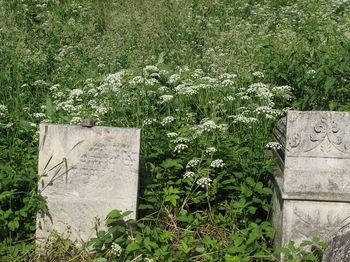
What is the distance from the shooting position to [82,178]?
16.2ft

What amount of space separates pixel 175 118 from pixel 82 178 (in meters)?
1.19

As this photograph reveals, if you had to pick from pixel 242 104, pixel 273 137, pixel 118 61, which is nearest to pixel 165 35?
pixel 118 61

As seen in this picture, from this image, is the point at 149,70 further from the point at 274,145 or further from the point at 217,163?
the point at 274,145

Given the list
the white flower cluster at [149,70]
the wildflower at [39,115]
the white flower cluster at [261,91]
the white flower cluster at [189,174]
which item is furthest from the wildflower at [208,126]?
the wildflower at [39,115]

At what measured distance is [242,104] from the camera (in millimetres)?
6027

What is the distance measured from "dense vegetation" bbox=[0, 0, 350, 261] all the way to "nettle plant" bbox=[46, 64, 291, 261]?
0.04 feet

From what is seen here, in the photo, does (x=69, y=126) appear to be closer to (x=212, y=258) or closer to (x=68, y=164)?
(x=68, y=164)

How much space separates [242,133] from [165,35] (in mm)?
3463

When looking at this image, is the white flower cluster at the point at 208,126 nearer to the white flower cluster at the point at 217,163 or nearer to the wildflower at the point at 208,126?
the wildflower at the point at 208,126

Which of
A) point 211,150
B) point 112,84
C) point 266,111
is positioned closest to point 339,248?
point 211,150

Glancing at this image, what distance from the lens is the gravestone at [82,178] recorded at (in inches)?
192

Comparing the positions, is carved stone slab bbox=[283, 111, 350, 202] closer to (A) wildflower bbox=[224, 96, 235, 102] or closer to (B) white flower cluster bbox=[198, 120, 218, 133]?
(B) white flower cluster bbox=[198, 120, 218, 133]

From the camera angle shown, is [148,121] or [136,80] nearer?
[148,121]

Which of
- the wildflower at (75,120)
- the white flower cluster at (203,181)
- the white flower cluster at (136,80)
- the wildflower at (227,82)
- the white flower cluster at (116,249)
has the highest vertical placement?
the wildflower at (227,82)
